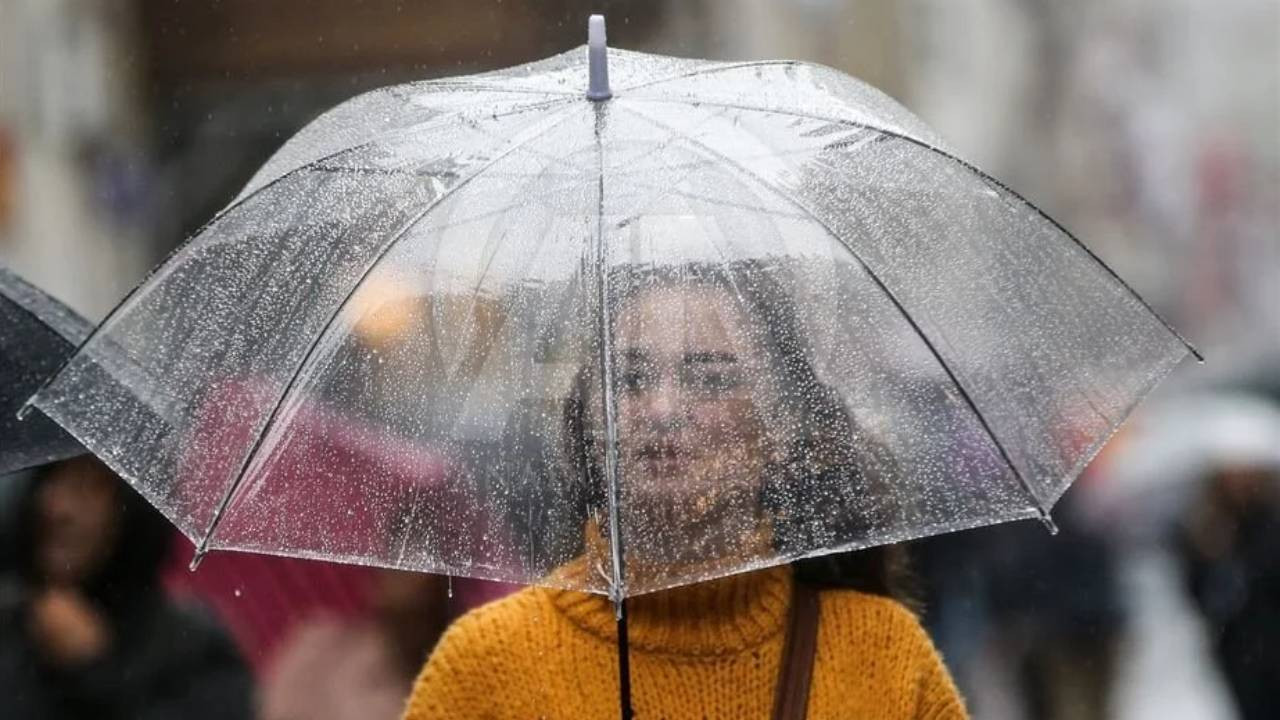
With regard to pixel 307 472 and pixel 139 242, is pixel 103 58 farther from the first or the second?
pixel 307 472

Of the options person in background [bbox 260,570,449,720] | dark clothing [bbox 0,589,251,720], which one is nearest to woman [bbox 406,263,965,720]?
dark clothing [bbox 0,589,251,720]

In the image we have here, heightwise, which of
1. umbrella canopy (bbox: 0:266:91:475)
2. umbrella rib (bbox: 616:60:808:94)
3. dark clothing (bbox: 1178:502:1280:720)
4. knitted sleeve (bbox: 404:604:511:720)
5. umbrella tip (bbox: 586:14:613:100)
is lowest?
dark clothing (bbox: 1178:502:1280:720)

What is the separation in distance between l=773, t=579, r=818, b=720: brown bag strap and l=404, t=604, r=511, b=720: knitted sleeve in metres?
0.39

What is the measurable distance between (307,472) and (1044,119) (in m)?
4.08

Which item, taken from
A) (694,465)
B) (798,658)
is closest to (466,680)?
(798,658)

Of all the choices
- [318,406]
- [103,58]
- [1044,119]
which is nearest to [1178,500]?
[1044,119]

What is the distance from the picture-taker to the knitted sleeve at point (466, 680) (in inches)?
121

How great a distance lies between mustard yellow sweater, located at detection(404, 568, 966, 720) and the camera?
306cm

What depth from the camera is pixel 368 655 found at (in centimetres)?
519

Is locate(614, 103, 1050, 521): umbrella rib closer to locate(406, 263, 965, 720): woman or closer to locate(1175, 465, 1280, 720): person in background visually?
locate(406, 263, 965, 720): woman

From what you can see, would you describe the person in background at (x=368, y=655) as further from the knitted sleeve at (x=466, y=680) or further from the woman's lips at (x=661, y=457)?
the woman's lips at (x=661, y=457)

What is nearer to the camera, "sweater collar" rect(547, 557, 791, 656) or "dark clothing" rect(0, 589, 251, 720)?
"sweater collar" rect(547, 557, 791, 656)

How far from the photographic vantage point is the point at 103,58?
20.6ft

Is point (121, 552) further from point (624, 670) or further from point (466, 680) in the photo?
point (624, 670)
